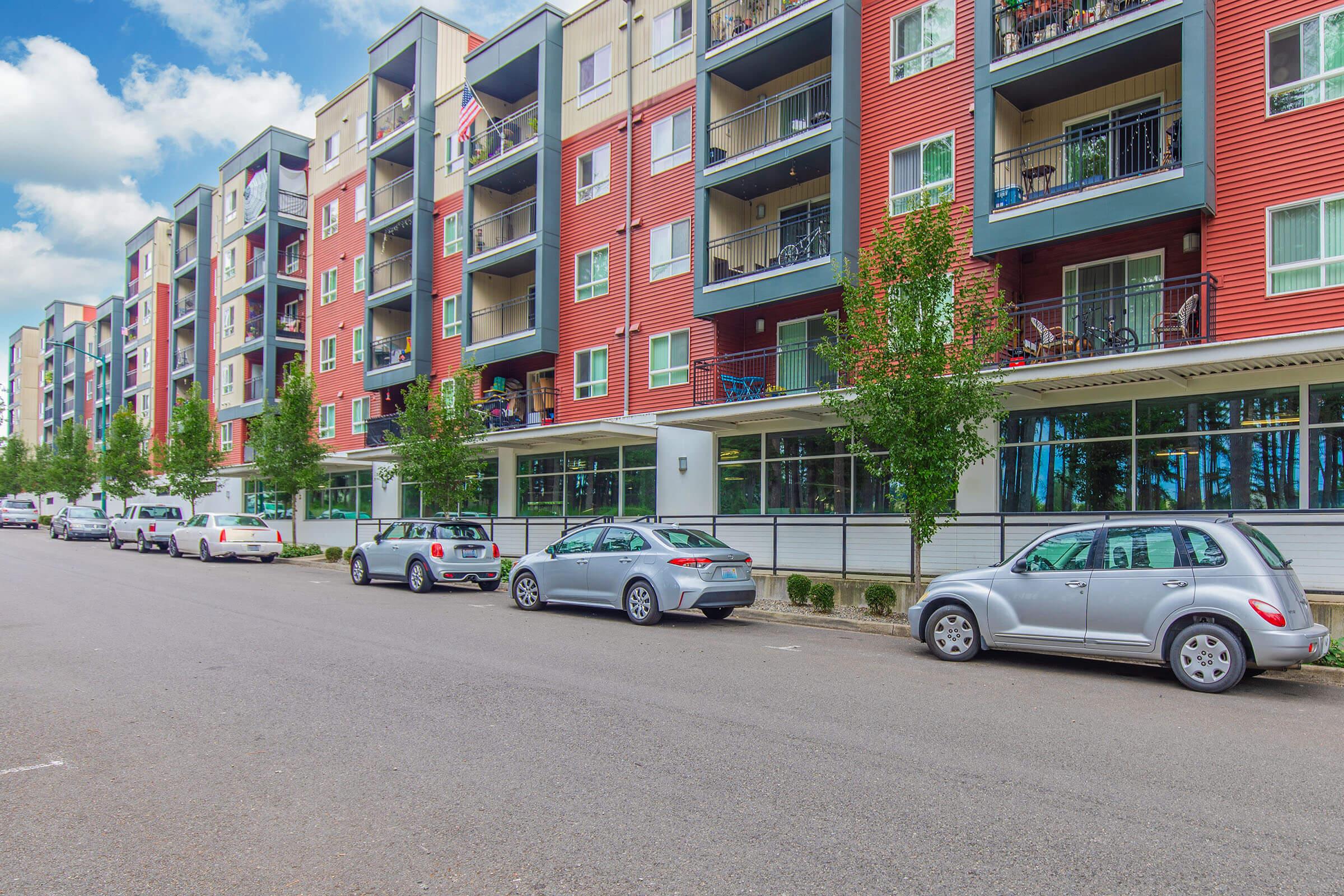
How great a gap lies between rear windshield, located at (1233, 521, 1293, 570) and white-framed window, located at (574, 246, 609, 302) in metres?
18.0

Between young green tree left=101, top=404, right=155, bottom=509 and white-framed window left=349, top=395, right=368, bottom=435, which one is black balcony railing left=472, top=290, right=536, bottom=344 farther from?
young green tree left=101, top=404, right=155, bottom=509

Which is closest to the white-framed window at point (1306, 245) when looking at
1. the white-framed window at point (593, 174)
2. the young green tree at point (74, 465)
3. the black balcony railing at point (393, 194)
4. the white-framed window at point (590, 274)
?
the white-framed window at point (590, 274)

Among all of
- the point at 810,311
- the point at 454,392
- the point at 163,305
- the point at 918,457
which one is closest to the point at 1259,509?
the point at 918,457

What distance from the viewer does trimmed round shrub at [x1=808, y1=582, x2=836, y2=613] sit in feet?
48.1

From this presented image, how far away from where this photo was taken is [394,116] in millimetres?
33188

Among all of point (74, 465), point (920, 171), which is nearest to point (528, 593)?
point (920, 171)

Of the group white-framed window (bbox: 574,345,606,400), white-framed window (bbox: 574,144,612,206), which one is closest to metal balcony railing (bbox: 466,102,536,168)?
white-framed window (bbox: 574,144,612,206)

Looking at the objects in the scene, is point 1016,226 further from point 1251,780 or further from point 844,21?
point 1251,780

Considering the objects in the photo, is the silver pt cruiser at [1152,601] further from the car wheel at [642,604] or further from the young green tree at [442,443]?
the young green tree at [442,443]

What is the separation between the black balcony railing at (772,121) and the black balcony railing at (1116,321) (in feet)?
20.4

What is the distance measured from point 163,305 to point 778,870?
6084 centimetres

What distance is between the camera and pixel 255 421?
33.2 meters

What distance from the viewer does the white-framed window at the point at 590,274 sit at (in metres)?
24.8

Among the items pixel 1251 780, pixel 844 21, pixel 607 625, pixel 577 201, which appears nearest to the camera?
pixel 1251 780
